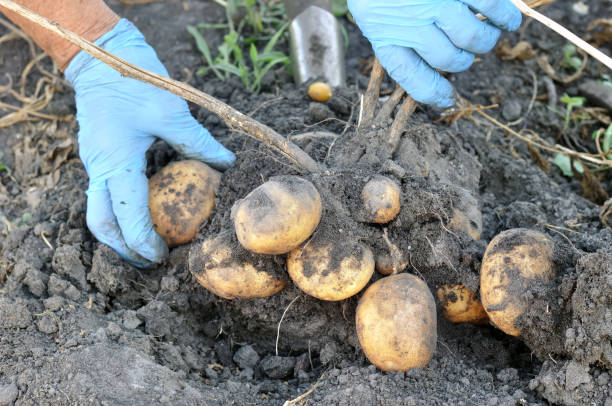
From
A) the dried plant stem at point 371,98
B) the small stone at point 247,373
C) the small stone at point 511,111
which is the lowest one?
the small stone at point 247,373

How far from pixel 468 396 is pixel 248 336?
0.93 metres

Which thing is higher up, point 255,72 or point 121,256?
point 255,72

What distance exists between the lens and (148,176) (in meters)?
2.52

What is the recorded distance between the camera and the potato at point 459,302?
198 cm

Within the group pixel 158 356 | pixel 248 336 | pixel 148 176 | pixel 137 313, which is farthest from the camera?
pixel 148 176

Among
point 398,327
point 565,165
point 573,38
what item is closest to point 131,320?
point 398,327

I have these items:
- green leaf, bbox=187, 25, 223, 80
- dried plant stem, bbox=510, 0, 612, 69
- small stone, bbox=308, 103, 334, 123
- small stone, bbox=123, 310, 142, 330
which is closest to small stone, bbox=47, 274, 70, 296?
small stone, bbox=123, 310, 142, 330

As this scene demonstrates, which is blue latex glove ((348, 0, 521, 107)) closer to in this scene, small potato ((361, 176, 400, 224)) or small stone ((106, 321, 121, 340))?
small potato ((361, 176, 400, 224))

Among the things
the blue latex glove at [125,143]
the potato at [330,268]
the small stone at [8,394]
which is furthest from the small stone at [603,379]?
the small stone at [8,394]

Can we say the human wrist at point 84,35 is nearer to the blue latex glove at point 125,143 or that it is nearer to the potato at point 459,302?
the blue latex glove at point 125,143

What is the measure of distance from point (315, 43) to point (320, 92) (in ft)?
1.85

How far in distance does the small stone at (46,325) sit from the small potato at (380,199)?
120 cm

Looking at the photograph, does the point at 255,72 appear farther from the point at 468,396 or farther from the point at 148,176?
the point at 468,396

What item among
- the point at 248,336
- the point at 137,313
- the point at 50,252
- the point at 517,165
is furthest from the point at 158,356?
the point at 517,165
